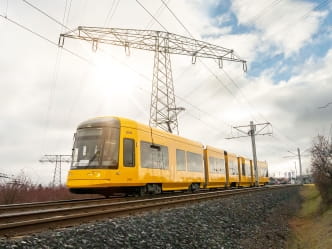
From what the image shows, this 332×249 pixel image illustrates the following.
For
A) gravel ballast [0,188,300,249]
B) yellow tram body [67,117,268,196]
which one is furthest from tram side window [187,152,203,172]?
gravel ballast [0,188,300,249]

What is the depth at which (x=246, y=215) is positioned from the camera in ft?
42.9

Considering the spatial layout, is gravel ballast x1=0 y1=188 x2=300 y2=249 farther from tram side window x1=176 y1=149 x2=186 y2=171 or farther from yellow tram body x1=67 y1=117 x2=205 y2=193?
tram side window x1=176 y1=149 x2=186 y2=171

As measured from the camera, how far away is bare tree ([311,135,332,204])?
938 inches

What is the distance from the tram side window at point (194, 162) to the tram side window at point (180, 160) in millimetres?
676

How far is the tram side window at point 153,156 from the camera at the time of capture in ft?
43.4

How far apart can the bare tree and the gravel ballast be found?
11546 millimetres

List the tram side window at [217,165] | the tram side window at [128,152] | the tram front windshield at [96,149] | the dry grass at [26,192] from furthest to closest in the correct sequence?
the tram side window at [217,165], the dry grass at [26,192], the tram side window at [128,152], the tram front windshield at [96,149]

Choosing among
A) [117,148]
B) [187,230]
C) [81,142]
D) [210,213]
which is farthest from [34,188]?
[187,230]

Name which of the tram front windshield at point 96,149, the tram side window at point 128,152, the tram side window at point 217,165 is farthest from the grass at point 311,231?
the tram front windshield at point 96,149

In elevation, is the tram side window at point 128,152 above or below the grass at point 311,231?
above

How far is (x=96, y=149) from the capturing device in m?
11.8

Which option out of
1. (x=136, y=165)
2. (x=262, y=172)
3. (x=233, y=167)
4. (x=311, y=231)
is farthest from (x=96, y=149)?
(x=262, y=172)

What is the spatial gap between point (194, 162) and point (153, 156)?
16.8ft

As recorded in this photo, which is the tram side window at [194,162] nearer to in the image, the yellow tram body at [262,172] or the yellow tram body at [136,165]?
the yellow tram body at [136,165]
